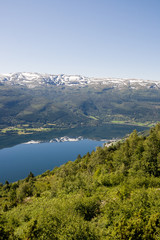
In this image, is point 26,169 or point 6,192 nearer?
point 6,192

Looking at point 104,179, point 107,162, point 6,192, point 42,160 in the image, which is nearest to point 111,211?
point 104,179

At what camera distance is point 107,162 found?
71.9m

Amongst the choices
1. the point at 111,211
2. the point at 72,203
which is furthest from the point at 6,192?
the point at 111,211

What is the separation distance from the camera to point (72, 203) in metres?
32.1

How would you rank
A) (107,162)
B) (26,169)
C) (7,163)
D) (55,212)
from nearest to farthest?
1. (55,212)
2. (107,162)
3. (26,169)
4. (7,163)

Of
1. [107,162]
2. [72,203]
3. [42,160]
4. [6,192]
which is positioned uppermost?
[72,203]

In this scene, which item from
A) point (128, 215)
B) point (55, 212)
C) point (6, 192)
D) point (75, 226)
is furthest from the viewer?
point (6, 192)

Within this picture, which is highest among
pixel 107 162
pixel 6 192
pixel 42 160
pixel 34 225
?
pixel 34 225

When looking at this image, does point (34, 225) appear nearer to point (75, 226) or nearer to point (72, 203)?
point (75, 226)

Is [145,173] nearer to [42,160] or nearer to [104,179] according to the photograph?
[104,179]

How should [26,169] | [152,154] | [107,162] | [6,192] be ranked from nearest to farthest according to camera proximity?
[152,154]
[107,162]
[6,192]
[26,169]

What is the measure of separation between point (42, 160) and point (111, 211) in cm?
16986

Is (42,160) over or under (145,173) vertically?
under

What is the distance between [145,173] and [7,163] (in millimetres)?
164891
